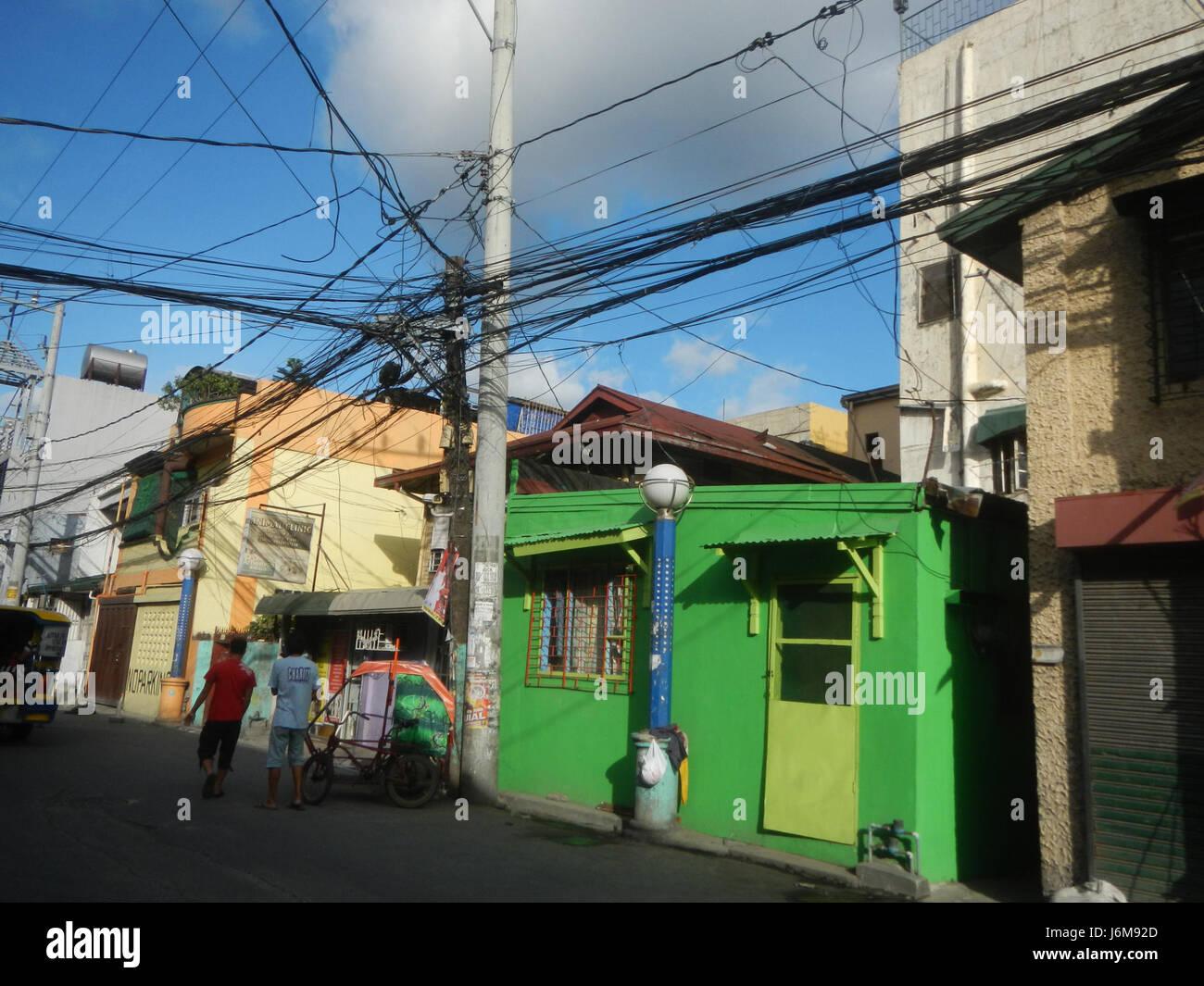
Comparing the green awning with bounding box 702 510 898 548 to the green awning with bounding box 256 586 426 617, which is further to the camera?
the green awning with bounding box 256 586 426 617

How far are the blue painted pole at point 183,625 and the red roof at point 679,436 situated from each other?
7.65 m

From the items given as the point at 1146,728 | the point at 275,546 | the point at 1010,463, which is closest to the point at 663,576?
the point at 1146,728

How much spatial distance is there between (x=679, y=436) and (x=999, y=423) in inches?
220

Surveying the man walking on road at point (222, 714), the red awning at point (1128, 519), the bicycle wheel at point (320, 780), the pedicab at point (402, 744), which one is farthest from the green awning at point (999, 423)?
the man walking on road at point (222, 714)

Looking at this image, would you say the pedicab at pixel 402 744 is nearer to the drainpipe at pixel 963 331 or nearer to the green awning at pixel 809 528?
the green awning at pixel 809 528

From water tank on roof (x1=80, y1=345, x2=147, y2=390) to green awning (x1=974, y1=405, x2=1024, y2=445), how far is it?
3314cm

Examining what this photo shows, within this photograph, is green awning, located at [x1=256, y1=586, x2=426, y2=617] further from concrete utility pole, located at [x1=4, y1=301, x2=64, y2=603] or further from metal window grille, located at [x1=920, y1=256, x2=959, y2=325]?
metal window grille, located at [x1=920, y1=256, x2=959, y2=325]

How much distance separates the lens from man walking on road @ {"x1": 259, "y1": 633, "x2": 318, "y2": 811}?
9.49 m

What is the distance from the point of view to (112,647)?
2559cm

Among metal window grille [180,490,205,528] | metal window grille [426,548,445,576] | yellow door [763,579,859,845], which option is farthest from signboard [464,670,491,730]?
metal window grille [180,490,205,528]
